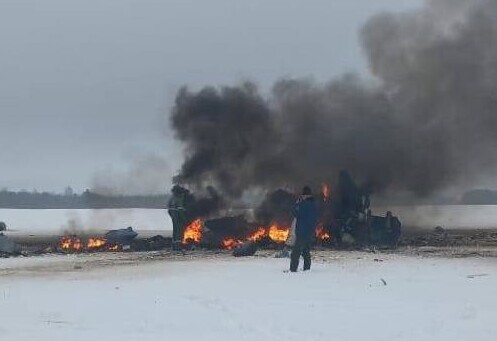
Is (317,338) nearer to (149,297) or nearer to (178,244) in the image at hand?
(149,297)

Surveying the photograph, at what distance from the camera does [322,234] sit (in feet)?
105

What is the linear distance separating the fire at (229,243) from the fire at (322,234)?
3697 millimetres

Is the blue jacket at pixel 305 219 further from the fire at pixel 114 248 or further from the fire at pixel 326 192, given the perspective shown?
the fire at pixel 326 192

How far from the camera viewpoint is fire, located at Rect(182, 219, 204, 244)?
106 ft

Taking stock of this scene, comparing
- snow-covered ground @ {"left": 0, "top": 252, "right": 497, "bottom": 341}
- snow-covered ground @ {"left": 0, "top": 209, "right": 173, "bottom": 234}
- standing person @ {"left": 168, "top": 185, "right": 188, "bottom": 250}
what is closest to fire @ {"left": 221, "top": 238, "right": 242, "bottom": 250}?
standing person @ {"left": 168, "top": 185, "right": 188, "bottom": 250}

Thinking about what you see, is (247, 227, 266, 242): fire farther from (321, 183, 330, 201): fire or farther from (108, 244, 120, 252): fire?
(108, 244, 120, 252): fire

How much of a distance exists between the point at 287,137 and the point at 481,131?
34.9ft

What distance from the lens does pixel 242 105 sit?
41.1m

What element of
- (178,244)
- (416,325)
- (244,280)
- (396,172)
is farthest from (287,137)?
(416,325)

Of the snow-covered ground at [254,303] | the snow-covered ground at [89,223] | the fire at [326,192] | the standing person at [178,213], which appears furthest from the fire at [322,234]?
the snow-covered ground at [89,223]

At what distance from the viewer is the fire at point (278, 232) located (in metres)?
32.1

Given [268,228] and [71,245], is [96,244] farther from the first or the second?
[268,228]

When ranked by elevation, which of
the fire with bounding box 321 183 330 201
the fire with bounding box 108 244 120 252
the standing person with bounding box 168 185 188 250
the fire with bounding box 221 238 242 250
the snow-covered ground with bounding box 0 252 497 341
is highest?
the fire with bounding box 321 183 330 201

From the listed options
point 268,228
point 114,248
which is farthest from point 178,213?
point 114,248
